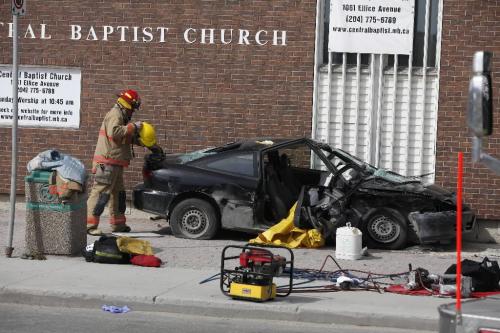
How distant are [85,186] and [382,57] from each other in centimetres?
524

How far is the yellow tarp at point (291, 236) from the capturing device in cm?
1166

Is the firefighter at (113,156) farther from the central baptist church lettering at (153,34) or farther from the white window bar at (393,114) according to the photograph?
the white window bar at (393,114)

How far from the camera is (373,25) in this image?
13570mm

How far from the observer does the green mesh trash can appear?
10.8 meters

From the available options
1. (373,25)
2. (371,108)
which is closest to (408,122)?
(371,108)

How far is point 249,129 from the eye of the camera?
13898mm

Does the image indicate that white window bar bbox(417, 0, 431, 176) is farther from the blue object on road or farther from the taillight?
the blue object on road

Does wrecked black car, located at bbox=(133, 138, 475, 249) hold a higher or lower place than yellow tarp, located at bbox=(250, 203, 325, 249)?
higher

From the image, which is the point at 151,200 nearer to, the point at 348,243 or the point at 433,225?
the point at 348,243

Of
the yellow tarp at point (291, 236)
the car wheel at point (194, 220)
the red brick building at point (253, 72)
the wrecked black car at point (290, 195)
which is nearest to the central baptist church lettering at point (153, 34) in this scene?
the red brick building at point (253, 72)

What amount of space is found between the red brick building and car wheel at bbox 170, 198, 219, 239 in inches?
77.9

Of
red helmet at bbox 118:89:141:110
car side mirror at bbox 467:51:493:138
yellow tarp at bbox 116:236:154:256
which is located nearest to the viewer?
car side mirror at bbox 467:51:493:138

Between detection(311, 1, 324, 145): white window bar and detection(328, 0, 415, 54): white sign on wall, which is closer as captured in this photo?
detection(328, 0, 415, 54): white sign on wall

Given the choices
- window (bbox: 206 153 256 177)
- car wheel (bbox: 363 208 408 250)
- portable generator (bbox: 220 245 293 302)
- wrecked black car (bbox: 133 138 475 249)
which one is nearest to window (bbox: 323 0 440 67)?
wrecked black car (bbox: 133 138 475 249)
